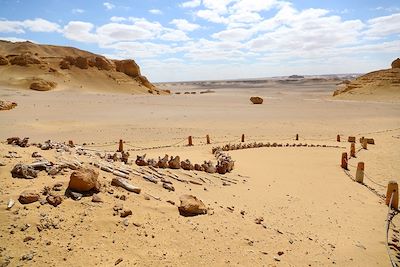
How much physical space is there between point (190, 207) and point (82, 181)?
166 cm

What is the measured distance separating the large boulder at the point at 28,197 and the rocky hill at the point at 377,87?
160 ft

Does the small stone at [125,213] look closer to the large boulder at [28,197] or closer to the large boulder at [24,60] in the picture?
the large boulder at [28,197]

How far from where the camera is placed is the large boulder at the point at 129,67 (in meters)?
60.3

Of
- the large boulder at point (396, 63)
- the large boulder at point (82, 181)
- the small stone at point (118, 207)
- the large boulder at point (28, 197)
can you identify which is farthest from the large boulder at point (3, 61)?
the large boulder at point (396, 63)

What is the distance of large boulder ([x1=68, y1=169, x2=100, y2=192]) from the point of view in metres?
A: 5.02

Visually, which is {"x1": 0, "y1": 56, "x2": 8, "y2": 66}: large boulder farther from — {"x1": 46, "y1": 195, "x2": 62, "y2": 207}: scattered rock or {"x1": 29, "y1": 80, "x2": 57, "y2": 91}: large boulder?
{"x1": 46, "y1": 195, "x2": 62, "y2": 207}: scattered rock

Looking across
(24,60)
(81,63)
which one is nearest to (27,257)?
(24,60)

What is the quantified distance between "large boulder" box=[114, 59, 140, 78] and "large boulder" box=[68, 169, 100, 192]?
186 ft

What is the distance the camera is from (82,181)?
5023 mm

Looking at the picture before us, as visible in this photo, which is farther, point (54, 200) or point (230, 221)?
point (230, 221)

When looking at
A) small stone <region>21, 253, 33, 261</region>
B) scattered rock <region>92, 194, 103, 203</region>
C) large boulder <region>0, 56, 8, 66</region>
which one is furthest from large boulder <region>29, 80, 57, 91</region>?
small stone <region>21, 253, 33, 261</region>

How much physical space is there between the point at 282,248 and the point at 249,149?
28.9ft

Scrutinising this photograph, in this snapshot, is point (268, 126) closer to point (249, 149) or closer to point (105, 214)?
point (249, 149)

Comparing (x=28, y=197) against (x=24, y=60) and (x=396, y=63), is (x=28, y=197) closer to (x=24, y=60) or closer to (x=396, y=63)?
(x=24, y=60)
